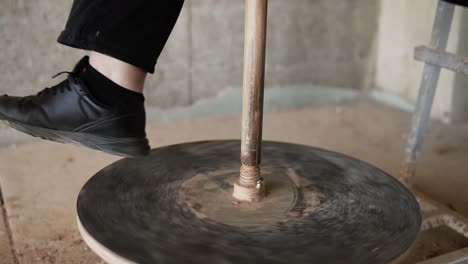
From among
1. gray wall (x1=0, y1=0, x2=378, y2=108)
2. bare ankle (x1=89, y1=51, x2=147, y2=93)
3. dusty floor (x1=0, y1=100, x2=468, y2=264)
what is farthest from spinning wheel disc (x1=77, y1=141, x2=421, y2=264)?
gray wall (x1=0, y1=0, x2=378, y2=108)

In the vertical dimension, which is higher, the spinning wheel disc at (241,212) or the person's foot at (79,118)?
the person's foot at (79,118)

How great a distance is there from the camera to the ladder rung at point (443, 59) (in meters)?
1.46

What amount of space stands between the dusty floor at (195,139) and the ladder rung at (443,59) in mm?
457

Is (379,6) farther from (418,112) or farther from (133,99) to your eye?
(133,99)

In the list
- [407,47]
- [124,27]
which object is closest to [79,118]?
[124,27]

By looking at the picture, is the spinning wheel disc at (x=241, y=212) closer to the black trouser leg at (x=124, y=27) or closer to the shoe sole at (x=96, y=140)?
the shoe sole at (x=96, y=140)

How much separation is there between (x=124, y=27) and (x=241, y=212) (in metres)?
0.43

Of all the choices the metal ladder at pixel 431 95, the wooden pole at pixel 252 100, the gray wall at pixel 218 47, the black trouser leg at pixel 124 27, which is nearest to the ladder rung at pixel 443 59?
the metal ladder at pixel 431 95

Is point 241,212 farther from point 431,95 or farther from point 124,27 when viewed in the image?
point 431,95

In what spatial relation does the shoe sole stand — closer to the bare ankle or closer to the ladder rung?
the bare ankle

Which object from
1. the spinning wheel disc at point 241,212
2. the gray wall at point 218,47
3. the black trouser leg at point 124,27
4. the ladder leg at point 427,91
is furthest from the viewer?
the gray wall at point 218,47

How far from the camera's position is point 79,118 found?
1.11 meters

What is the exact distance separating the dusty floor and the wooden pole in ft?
1.65

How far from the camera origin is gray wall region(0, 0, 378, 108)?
209cm
